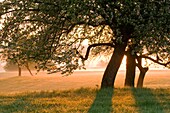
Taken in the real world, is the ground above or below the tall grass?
below

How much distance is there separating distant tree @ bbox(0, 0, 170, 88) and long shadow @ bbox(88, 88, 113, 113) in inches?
106

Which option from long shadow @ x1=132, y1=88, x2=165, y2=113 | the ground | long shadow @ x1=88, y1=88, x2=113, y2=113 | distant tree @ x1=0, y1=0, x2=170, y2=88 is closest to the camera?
long shadow @ x1=88, y1=88, x2=113, y2=113

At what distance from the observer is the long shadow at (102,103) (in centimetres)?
1631

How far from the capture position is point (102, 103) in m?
18.4

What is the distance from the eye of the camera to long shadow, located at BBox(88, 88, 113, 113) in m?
16.3

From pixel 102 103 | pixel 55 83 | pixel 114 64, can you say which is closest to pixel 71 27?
pixel 114 64

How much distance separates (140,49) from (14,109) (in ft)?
31.6

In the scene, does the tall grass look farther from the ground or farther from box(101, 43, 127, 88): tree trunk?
→ the ground

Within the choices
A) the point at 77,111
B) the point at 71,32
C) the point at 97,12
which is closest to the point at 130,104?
the point at 77,111

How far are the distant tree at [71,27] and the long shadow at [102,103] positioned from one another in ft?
8.81

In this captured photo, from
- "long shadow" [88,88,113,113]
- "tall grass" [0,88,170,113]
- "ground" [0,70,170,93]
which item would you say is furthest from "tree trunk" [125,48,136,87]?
"ground" [0,70,170,93]

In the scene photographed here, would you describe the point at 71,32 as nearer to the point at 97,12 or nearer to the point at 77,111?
the point at 97,12

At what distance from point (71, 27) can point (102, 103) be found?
7.98 meters

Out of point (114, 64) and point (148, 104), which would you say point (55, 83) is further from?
point (148, 104)
